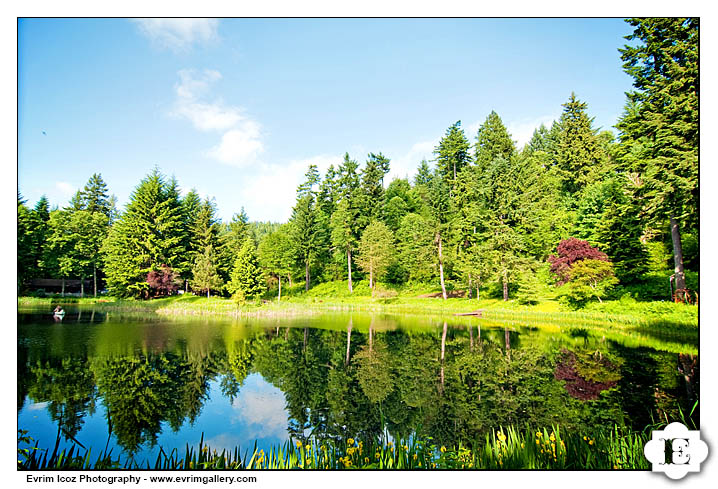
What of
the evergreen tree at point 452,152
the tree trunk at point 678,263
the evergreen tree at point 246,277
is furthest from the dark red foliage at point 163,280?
the tree trunk at point 678,263

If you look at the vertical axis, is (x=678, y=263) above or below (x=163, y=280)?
above

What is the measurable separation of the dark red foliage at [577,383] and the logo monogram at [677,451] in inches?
173

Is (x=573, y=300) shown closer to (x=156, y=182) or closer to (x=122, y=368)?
A: (x=122, y=368)

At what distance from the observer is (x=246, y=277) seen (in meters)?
28.7

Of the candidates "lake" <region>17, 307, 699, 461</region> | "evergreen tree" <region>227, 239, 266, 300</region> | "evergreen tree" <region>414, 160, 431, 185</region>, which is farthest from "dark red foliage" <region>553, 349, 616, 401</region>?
"evergreen tree" <region>414, 160, 431, 185</region>

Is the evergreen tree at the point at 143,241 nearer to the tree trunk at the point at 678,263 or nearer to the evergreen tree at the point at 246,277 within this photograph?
the evergreen tree at the point at 246,277

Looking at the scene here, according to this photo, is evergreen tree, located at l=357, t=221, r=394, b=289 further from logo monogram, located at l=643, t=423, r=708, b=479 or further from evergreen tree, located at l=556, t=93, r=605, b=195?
logo monogram, located at l=643, t=423, r=708, b=479

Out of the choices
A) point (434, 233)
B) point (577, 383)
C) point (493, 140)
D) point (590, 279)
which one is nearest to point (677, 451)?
point (577, 383)

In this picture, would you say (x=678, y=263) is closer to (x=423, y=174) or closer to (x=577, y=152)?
(x=577, y=152)

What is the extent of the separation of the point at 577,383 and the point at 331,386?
19.6 feet

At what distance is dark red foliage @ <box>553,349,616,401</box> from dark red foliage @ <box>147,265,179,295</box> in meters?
34.2

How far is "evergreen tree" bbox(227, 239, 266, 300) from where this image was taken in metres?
28.6
